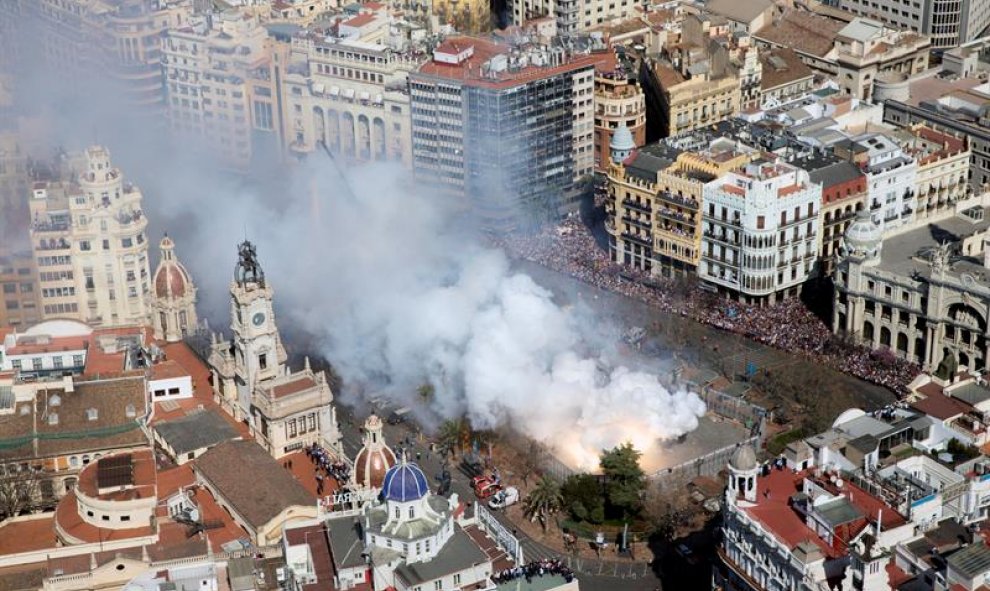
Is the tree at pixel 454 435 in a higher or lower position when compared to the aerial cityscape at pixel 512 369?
lower

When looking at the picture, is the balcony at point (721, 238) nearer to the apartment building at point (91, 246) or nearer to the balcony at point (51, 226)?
the apartment building at point (91, 246)

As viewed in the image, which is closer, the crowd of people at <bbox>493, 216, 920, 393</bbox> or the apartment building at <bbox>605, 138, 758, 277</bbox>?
the crowd of people at <bbox>493, 216, 920, 393</bbox>

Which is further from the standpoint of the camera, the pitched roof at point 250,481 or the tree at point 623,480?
the tree at point 623,480

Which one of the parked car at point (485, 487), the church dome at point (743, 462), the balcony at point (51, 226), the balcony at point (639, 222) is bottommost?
the parked car at point (485, 487)

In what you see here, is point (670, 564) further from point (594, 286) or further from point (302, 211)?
point (302, 211)

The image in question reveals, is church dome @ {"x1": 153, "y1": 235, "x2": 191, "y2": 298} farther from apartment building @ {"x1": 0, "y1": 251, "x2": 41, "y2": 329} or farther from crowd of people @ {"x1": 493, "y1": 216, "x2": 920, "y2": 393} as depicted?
crowd of people @ {"x1": 493, "y1": 216, "x2": 920, "y2": 393}

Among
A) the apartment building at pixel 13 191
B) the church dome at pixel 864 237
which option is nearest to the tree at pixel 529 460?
the church dome at pixel 864 237

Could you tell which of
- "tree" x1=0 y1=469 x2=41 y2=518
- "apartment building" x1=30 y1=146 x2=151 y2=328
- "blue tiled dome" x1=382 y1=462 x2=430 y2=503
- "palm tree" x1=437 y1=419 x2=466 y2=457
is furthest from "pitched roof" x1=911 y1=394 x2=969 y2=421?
"apartment building" x1=30 y1=146 x2=151 y2=328
